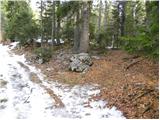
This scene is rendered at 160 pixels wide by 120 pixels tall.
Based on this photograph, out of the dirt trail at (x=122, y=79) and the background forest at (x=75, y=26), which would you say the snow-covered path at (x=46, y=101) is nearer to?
the dirt trail at (x=122, y=79)

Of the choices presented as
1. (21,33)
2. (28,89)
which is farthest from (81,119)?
(21,33)

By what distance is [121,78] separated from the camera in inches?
581

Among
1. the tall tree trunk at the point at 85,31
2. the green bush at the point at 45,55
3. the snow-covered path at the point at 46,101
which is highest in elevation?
the tall tree trunk at the point at 85,31

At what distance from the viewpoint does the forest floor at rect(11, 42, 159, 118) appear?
10977 mm

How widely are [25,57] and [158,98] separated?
1534 centimetres

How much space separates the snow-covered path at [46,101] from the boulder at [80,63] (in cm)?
198

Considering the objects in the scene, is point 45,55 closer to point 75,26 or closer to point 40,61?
point 40,61

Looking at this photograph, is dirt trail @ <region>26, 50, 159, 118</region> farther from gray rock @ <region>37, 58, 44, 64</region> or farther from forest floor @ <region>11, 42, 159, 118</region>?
gray rock @ <region>37, 58, 44, 64</region>

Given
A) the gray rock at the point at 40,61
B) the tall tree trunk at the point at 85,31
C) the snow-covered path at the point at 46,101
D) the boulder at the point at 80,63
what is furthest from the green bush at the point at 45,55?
the snow-covered path at the point at 46,101

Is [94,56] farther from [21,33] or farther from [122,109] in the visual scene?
[21,33]

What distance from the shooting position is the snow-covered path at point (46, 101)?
36.0 feet

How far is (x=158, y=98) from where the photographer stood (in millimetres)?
10844

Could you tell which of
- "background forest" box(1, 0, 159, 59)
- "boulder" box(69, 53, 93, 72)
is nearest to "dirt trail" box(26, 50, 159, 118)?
"boulder" box(69, 53, 93, 72)

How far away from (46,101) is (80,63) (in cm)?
585
